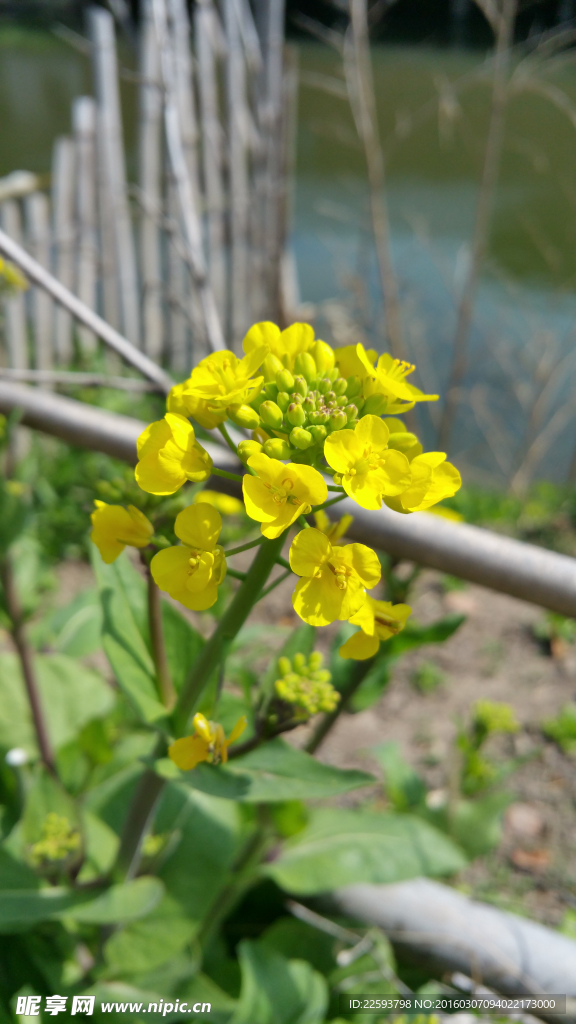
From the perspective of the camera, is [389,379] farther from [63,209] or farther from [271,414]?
[63,209]

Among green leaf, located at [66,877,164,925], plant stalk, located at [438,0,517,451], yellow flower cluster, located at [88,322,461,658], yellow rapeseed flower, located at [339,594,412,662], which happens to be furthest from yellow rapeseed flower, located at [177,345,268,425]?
plant stalk, located at [438,0,517,451]

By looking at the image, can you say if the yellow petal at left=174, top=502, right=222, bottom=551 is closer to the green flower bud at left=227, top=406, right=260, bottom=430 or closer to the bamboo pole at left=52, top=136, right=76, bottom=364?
the green flower bud at left=227, top=406, right=260, bottom=430

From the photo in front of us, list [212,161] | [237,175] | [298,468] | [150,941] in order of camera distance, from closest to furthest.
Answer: [298,468]
[150,941]
[212,161]
[237,175]

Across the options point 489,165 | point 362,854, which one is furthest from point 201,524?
point 489,165

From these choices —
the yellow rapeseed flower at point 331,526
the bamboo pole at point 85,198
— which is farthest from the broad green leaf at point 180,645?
the bamboo pole at point 85,198

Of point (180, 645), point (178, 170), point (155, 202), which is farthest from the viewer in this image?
point (155, 202)

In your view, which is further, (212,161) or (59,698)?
(212,161)
